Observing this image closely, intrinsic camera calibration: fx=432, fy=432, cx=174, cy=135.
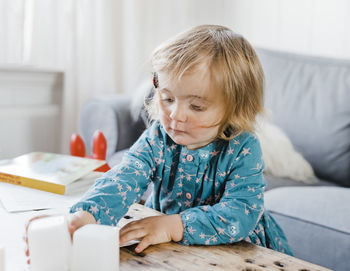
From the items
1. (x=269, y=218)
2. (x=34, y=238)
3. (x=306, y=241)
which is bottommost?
(x=306, y=241)

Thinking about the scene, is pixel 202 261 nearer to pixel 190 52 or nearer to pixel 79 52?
pixel 190 52

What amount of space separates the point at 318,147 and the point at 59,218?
56.5 inches

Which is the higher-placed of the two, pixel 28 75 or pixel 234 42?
pixel 234 42

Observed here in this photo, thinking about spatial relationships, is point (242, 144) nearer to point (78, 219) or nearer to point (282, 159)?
point (78, 219)

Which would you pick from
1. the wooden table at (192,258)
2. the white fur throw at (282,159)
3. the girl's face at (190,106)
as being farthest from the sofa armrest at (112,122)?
the wooden table at (192,258)

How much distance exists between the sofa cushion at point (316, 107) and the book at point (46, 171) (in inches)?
39.6

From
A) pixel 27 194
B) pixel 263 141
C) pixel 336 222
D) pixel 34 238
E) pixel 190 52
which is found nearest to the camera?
pixel 34 238

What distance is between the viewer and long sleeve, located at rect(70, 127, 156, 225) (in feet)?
2.57

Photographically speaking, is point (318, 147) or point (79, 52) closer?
point (318, 147)

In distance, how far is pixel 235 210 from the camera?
2.78 ft

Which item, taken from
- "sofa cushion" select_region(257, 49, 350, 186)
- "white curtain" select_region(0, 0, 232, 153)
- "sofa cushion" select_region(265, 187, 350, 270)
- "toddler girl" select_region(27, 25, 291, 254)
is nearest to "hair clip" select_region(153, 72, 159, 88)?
"toddler girl" select_region(27, 25, 291, 254)

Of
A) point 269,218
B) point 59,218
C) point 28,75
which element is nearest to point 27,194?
point 59,218

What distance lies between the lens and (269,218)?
1.09m

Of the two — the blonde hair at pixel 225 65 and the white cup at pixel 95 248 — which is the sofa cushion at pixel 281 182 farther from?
the white cup at pixel 95 248
